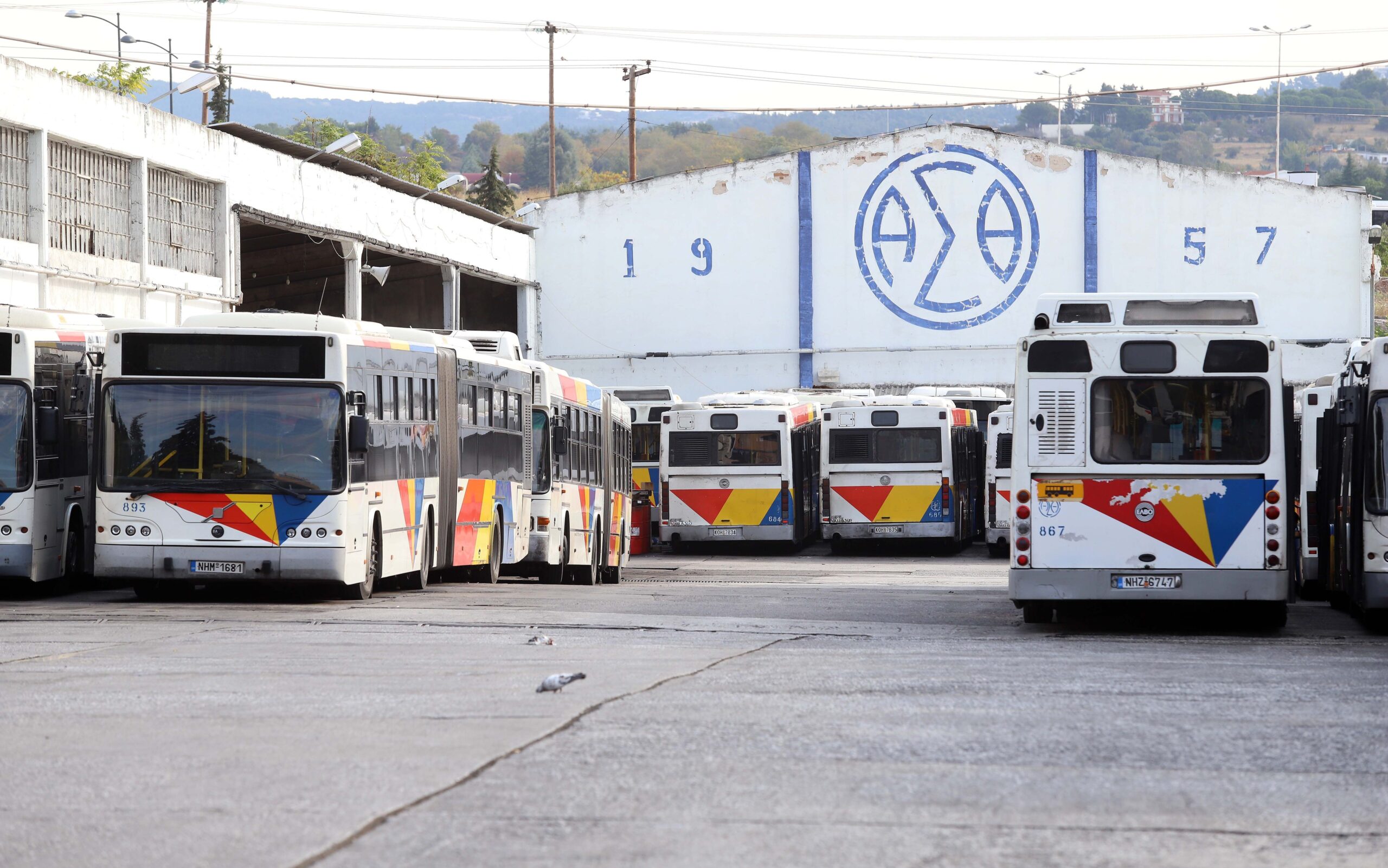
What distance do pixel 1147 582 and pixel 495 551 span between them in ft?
33.7

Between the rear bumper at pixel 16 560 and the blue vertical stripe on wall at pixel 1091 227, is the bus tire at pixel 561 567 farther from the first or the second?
the blue vertical stripe on wall at pixel 1091 227

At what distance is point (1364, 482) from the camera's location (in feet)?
55.4

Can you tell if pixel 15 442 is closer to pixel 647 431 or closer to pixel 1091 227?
pixel 647 431

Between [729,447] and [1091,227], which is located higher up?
[1091,227]

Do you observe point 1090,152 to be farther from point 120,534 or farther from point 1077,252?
point 120,534

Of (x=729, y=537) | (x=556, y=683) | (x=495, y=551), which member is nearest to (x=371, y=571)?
(x=495, y=551)

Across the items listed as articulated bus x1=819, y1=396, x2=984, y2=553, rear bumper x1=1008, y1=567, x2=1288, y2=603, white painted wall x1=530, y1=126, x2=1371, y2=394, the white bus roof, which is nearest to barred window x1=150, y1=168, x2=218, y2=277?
articulated bus x1=819, y1=396, x2=984, y2=553

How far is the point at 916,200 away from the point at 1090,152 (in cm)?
512

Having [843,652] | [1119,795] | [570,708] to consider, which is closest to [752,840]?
[1119,795]

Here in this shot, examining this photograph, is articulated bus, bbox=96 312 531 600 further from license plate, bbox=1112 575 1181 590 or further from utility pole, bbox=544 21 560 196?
utility pole, bbox=544 21 560 196

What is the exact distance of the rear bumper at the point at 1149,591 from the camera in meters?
15.9

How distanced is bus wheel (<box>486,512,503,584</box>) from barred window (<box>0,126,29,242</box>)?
8.53 meters

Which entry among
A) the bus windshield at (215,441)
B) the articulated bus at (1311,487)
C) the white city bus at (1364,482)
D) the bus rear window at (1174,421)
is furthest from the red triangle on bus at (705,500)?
the bus rear window at (1174,421)

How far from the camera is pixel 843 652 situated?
1355 centimetres
